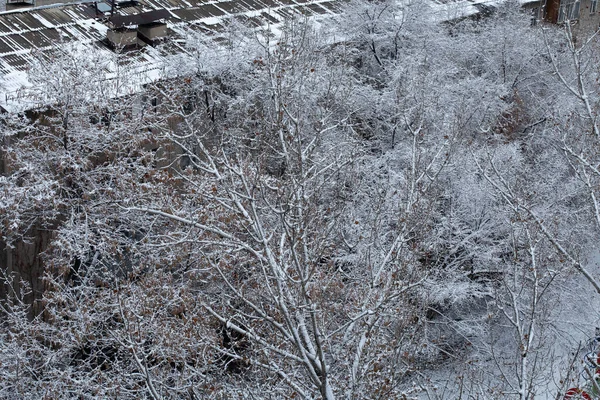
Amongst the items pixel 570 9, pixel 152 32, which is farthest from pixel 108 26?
pixel 570 9

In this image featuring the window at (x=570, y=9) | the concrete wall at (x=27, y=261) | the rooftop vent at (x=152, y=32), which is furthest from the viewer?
the window at (x=570, y=9)

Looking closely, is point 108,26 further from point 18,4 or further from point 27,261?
point 27,261

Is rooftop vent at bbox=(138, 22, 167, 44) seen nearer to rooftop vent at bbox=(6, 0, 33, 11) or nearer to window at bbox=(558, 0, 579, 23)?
rooftop vent at bbox=(6, 0, 33, 11)

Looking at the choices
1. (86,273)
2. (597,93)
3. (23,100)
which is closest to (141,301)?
(86,273)

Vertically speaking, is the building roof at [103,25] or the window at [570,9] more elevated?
the building roof at [103,25]

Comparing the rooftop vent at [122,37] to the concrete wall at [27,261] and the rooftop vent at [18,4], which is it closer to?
the rooftop vent at [18,4]

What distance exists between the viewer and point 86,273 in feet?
58.5

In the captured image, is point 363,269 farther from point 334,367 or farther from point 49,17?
point 49,17

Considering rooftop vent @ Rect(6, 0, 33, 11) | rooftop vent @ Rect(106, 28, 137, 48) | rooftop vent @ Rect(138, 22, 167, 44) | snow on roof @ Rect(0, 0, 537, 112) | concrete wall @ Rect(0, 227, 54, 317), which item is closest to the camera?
concrete wall @ Rect(0, 227, 54, 317)

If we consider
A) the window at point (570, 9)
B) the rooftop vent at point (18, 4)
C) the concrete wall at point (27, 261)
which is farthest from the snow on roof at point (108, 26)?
the window at point (570, 9)

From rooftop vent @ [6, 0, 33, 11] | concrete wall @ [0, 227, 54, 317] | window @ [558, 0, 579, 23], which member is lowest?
concrete wall @ [0, 227, 54, 317]

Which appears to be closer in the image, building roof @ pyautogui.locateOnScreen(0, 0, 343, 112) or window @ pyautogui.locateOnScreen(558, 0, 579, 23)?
building roof @ pyautogui.locateOnScreen(0, 0, 343, 112)

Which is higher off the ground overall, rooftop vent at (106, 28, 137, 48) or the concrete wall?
rooftop vent at (106, 28, 137, 48)

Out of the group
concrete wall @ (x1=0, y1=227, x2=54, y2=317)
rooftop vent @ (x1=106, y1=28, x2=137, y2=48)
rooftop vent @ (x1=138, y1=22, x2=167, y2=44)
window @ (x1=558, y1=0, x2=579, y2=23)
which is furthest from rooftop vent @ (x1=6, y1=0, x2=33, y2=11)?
window @ (x1=558, y1=0, x2=579, y2=23)
